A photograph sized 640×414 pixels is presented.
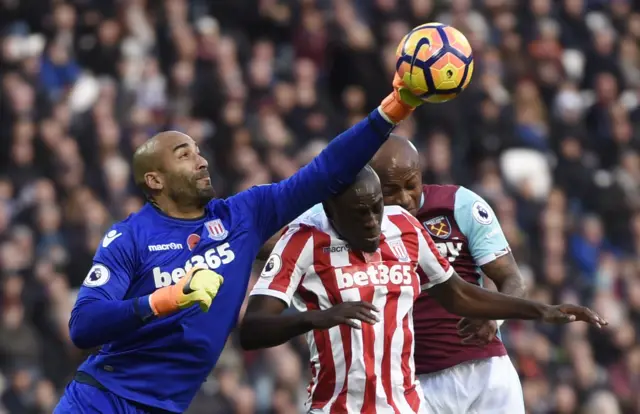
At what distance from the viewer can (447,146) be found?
16391mm

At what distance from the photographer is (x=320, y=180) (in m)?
6.99

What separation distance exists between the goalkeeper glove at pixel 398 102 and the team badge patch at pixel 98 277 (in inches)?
61.9

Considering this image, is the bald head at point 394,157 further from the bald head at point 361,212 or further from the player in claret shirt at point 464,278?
the bald head at point 361,212

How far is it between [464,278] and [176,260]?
74.5 inches

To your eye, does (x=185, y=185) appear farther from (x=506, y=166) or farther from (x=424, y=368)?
(x=506, y=166)

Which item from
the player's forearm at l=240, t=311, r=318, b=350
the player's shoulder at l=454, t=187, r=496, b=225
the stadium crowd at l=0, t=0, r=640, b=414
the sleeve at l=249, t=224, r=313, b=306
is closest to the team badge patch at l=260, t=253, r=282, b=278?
the sleeve at l=249, t=224, r=313, b=306

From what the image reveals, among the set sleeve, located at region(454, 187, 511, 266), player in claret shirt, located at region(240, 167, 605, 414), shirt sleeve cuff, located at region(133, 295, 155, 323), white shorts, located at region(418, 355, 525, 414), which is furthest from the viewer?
white shorts, located at region(418, 355, 525, 414)

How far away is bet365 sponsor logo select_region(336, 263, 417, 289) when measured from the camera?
22.5 feet

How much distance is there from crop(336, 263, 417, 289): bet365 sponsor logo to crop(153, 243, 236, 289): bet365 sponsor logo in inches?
23.7

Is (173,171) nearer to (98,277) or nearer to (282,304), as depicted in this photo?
(98,277)

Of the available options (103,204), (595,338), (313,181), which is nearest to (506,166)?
(595,338)

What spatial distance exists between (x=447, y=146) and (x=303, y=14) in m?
2.48

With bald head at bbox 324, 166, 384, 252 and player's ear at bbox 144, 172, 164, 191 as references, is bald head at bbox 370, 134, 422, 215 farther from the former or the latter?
player's ear at bbox 144, 172, 164, 191

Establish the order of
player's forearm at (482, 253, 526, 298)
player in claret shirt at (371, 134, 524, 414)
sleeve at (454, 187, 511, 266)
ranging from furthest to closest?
sleeve at (454, 187, 511, 266) < player's forearm at (482, 253, 526, 298) < player in claret shirt at (371, 134, 524, 414)
